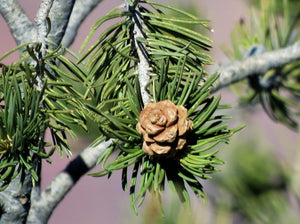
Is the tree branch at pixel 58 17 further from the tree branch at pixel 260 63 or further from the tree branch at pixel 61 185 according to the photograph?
the tree branch at pixel 260 63

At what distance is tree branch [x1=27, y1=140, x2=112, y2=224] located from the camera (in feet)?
1.29

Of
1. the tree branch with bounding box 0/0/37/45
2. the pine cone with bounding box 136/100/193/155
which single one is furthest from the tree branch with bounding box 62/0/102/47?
the pine cone with bounding box 136/100/193/155

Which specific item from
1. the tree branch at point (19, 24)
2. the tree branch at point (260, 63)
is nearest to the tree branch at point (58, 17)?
the tree branch at point (19, 24)

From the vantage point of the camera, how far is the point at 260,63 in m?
0.51

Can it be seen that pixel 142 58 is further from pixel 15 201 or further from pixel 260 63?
pixel 260 63

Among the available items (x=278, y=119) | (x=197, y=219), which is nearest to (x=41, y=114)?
(x=197, y=219)

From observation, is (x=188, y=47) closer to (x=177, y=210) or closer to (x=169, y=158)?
(x=169, y=158)

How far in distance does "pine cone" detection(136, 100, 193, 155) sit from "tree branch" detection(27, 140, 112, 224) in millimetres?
141

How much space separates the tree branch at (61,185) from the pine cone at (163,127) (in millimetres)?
141

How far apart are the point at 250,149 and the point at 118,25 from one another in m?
0.57

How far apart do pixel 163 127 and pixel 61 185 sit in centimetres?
17

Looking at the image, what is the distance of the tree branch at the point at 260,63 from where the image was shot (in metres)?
0.49

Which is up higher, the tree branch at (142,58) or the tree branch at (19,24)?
the tree branch at (19,24)

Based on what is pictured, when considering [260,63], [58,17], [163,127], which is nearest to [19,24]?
[58,17]
